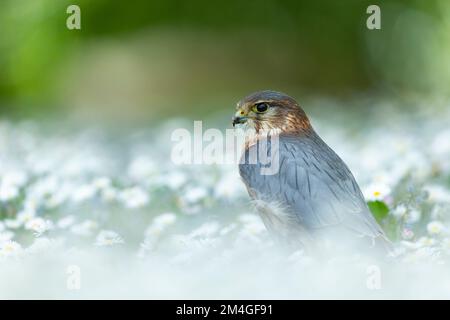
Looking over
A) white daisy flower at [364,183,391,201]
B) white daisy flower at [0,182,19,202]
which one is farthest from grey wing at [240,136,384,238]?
white daisy flower at [0,182,19,202]

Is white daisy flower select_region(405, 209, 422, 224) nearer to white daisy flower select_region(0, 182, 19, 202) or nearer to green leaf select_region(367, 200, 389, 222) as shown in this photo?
green leaf select_region(367, 200, 389, 222)

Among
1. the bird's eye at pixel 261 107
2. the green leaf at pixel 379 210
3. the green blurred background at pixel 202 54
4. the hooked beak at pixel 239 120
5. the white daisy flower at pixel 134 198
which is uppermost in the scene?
the green blurred background at pixel 202 54

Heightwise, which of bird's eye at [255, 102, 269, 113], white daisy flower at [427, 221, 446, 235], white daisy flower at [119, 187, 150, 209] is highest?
bird's eye at [255, 102, 269, 113]

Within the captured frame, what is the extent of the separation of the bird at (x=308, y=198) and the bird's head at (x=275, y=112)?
100mm

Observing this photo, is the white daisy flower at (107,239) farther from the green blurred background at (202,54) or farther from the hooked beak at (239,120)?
the green blurred background at (202,54)

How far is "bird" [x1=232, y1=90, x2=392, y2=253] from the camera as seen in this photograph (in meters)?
3.16

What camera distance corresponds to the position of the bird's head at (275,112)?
3893mm

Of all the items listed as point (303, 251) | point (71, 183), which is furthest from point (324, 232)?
point (71, 183)

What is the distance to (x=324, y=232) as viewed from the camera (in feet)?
10.4

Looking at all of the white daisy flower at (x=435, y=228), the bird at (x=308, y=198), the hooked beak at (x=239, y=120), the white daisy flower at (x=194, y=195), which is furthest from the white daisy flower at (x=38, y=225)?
the white daisy flower at (x=435, y=228)

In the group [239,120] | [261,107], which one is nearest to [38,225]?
[239,120]

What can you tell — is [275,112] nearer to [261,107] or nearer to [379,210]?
[261,107]

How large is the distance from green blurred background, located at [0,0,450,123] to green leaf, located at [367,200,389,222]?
392cm

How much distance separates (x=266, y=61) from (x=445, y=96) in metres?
3.75
